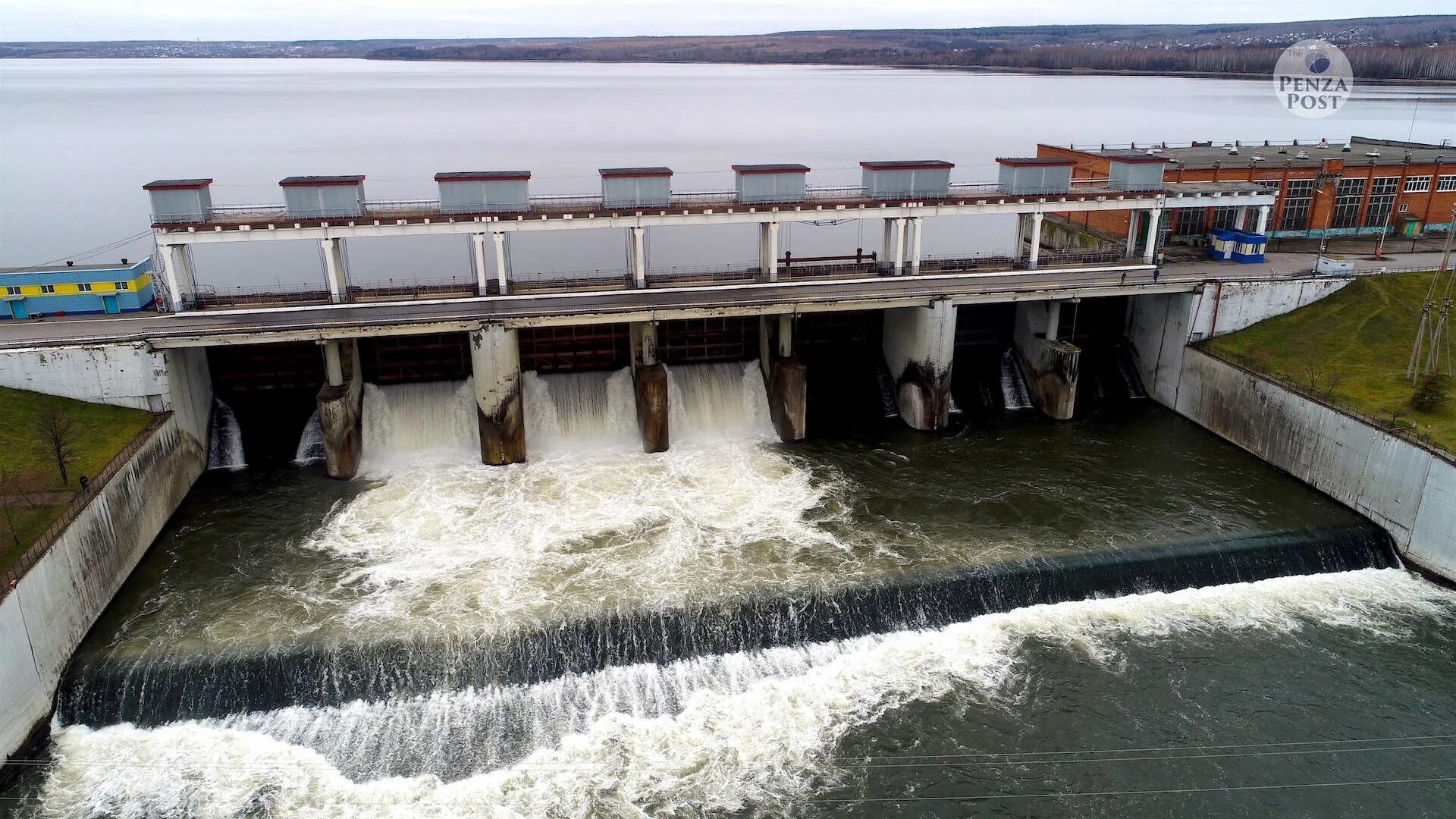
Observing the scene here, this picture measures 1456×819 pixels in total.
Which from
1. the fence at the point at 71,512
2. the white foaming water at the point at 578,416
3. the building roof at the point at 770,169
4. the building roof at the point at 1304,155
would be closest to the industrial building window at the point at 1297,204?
the building roof at the point at 1304,155

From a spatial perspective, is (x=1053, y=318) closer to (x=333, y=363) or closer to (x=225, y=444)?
(x=333, y=363)

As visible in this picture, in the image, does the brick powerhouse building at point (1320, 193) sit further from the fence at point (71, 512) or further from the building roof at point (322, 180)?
the fence at point (71, 512)

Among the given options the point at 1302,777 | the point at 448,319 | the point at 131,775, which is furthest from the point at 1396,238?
the point at 131,775

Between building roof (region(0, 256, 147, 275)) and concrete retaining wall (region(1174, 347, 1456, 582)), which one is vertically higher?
building roof (region(0, 256, 147, 275))

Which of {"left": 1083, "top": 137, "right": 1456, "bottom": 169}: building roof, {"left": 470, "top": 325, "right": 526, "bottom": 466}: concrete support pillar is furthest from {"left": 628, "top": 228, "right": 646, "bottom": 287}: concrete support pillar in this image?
{"left": 1083, "top": 137, "right": 1456, "bottom": 169}: building roof

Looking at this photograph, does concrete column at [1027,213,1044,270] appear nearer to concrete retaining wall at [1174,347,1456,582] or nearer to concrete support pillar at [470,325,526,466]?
concrete retaining wall at [1174,347,1456,582]
